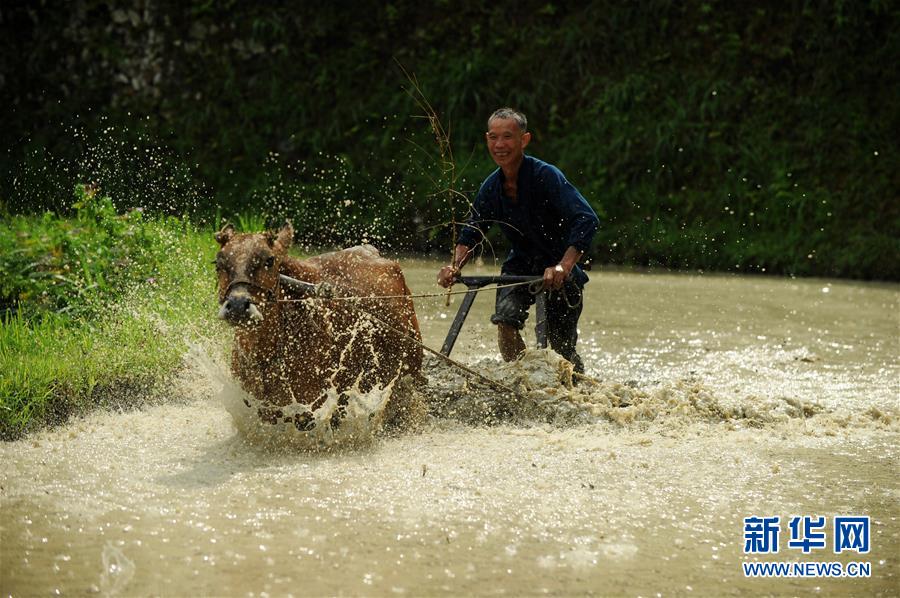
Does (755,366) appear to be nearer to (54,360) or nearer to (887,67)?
(54,360)

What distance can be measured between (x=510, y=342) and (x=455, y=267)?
29.5 inches

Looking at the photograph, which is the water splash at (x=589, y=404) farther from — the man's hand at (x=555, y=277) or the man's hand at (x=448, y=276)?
the man's hand at (x=448, y=276)

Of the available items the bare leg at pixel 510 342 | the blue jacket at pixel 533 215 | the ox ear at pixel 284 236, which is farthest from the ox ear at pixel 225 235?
the bare leg at pixel 510 342

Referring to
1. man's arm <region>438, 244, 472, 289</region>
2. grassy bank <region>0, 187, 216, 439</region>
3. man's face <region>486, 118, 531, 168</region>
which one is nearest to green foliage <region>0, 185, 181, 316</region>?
grassy bank <region>0, 187, 216, 439</region>

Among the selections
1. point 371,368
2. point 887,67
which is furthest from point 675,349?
point 887,67

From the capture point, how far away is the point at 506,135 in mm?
6371

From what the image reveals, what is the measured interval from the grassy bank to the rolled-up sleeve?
230 centimetres

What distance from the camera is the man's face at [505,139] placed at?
6363 millimetres

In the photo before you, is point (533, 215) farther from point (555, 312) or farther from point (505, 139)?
point (555, 312)

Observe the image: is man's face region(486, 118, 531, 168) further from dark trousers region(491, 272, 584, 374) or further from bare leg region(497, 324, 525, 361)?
bare leg region(497, 324, 525, 361)

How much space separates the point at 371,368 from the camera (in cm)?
586

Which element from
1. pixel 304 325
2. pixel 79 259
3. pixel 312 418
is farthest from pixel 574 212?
pixel 79 259

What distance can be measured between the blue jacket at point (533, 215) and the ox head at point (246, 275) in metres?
1.56

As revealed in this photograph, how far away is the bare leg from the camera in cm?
673
